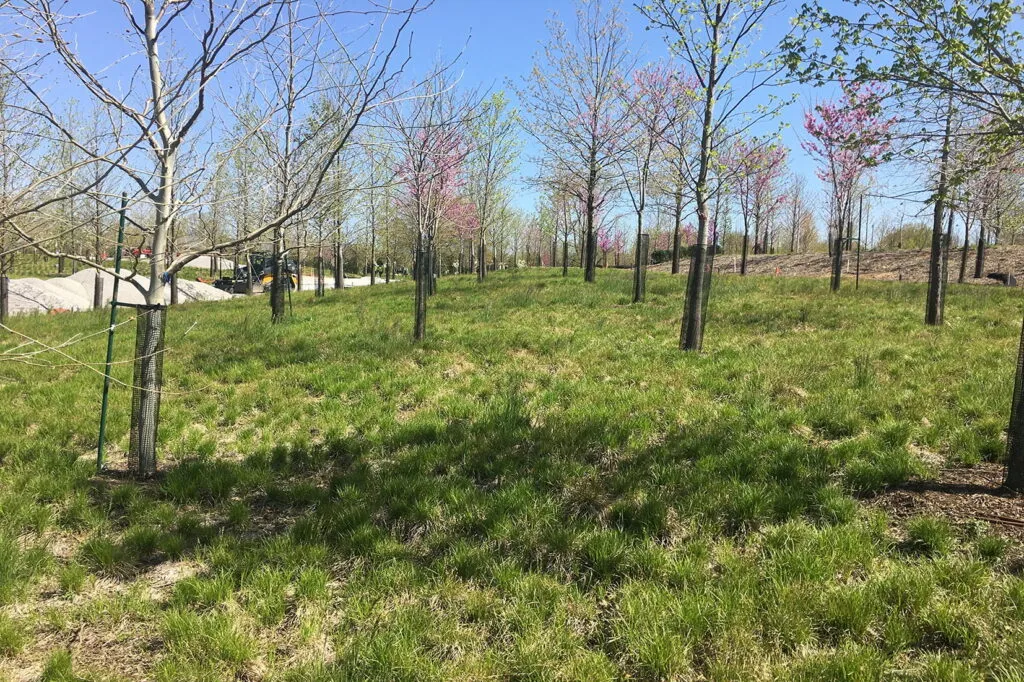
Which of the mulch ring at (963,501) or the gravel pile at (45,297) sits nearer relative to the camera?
the mulch ring at (963,501)

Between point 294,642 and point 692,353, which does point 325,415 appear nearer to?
point 294,642

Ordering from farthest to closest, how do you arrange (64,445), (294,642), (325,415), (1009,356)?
1. (1009,356)
2. (325,415)
3. (64,445)
4. (294,642)

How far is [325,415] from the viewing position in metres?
5.43

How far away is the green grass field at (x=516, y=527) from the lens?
7.42ft

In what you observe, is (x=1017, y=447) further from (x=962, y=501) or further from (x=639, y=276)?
(x=639, y=276)

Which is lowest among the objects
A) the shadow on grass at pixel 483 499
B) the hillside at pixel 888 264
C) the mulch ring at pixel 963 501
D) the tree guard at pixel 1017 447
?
the shadow on grass at pixel 483 499

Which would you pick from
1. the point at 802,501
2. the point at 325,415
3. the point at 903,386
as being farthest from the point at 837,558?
the point at 325,415

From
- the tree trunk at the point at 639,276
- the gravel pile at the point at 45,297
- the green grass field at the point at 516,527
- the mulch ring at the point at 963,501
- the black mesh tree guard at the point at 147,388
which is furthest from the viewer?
the gravel pile at the point at 45,297

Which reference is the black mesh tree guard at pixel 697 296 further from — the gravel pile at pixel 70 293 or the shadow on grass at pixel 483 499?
the gravel pile at pixel 70 293

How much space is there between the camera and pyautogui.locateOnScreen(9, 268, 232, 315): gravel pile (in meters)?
19.3

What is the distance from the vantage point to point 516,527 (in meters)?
3.26

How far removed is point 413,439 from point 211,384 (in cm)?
341

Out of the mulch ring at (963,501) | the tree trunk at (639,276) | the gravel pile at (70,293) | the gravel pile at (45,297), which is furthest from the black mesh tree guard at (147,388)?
the gravel pile at (45,297)

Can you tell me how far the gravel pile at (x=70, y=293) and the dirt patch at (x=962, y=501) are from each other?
18.9 metres
